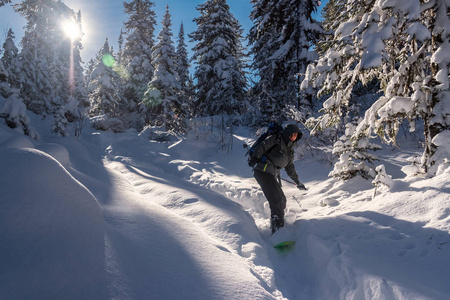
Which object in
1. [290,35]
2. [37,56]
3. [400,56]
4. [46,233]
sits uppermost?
[37,56]

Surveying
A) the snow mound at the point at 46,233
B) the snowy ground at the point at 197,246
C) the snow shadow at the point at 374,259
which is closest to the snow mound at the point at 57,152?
the snowy ground at the point at 197,246

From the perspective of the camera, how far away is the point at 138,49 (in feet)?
80.0

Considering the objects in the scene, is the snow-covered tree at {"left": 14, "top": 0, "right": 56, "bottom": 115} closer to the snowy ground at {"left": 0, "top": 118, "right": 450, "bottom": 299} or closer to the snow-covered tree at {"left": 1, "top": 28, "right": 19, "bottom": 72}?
the snow-covered tree at {"left": 1, "top": 28, "right": 19, "bottom": 72}

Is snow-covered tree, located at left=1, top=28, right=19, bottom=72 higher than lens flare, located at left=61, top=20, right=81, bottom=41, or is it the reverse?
lens flare, located at left=61, top=20, right=81, bottom=41

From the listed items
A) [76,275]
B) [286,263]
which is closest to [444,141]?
[286,263]

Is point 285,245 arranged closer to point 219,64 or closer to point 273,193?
point 273,193

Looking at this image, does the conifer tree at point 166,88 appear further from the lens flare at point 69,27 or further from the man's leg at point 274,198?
the lens flare at point 69,27

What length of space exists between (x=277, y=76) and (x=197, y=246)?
12.6 meters

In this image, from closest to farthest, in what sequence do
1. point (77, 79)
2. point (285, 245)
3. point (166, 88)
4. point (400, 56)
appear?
point (285, 245), point (400, 56), point (166, 88), point (77, 79)

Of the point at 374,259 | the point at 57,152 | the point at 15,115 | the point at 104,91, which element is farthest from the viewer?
the point at 104,91

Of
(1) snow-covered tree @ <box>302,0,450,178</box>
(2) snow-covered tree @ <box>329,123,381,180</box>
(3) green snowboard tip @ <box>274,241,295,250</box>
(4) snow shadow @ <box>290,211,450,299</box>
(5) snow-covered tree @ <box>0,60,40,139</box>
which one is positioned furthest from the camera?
(5) snow-covered tree @ <box>0,60,40,139</box>

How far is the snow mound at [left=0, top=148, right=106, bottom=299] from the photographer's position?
1499 millimetres

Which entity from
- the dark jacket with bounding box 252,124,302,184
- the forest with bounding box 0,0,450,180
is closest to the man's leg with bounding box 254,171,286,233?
the dark jacket with bounding box 252,124,302,184

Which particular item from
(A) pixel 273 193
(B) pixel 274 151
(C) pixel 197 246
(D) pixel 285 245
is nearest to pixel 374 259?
(D) pixel 285 245
